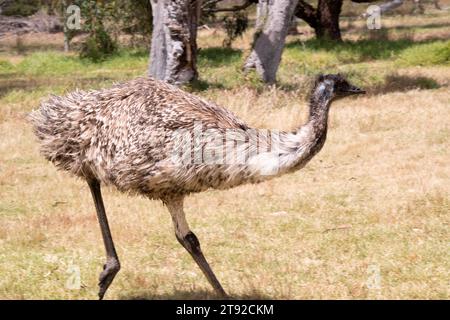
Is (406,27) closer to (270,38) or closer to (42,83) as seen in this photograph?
(270,38)

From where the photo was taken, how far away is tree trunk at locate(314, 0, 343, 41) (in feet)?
84.4

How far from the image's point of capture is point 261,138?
193 inches

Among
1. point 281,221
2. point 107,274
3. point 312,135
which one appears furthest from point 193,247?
point 281,221

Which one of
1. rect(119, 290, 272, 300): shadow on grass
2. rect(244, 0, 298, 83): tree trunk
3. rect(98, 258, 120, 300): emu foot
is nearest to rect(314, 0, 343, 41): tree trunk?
rect(244, 0, 298, 83): tree trunk

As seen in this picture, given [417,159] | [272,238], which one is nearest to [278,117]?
[417,159]

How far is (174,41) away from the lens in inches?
591

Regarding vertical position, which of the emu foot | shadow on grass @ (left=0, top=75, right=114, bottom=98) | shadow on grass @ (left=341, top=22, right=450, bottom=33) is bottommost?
shadow on grass @ (left=341, top=22, right=450, bottom=33)

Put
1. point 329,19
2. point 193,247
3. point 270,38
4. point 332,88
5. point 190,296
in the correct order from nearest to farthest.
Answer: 1. point 332,88
2. point 193,247
3. point 190,296
4. point 270,38
5. point 329,19

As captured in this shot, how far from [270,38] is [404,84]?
295 cm

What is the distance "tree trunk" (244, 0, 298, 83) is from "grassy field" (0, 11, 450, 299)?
171cm

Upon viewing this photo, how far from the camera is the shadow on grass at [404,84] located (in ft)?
52.6

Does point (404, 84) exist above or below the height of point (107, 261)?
below

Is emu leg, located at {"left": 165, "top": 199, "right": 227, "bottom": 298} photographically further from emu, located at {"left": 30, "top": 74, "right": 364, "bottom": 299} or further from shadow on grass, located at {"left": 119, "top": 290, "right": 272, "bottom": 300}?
shadow on grass, located at {"left": 119, "top": 290, "right": 272, "bottom": 300}

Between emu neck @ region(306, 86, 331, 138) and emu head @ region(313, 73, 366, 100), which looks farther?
emu head @ region(313, 73, 366, 100)
